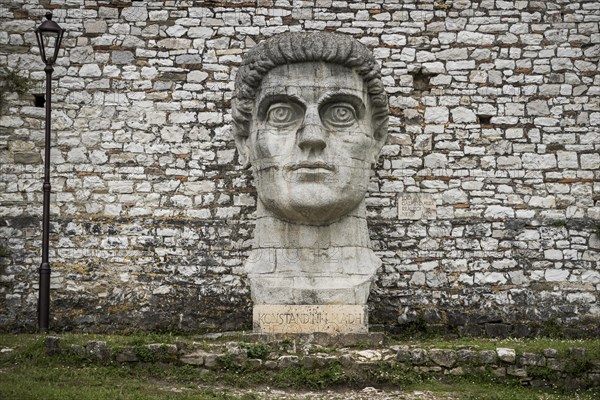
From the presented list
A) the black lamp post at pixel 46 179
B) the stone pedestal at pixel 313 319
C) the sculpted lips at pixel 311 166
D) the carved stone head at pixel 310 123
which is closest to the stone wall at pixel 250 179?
the black lamp post at pixel 46 179

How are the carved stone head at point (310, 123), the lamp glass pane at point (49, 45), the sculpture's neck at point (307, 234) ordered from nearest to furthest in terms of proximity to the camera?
1. the carved stone head at point (310, 123)
2. the sculpture's neck at point (307, 234)
3. the lamp glass pane at point (49, 45)

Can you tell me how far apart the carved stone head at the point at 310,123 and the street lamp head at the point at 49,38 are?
3131mm

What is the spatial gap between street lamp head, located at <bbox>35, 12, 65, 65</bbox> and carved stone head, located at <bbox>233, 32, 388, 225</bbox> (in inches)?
123

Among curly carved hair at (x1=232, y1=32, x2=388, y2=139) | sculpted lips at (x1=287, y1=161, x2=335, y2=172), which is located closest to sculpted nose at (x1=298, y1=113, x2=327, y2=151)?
sculpted lips at (x1=287, y1=161, x2=335, y2=172)

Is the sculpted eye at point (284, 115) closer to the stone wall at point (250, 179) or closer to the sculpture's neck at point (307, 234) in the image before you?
the sculpture's neck at point (307, 234)

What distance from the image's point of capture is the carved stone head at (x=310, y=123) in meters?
9.97

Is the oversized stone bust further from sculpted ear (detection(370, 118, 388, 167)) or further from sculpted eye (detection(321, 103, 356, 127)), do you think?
sculpted ear (detection(370, 118, 388, 167))

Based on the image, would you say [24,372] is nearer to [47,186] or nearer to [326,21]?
[47,186]

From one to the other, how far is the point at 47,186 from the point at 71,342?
3644mm

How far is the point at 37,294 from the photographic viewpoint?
12680 millimetres

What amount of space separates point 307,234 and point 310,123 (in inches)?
50.0

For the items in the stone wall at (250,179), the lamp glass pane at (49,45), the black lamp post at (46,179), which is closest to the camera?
the black lamp post at (46,179)

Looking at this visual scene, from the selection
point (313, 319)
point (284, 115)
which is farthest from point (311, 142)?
point (313, 319)

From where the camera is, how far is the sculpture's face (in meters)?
9.95
